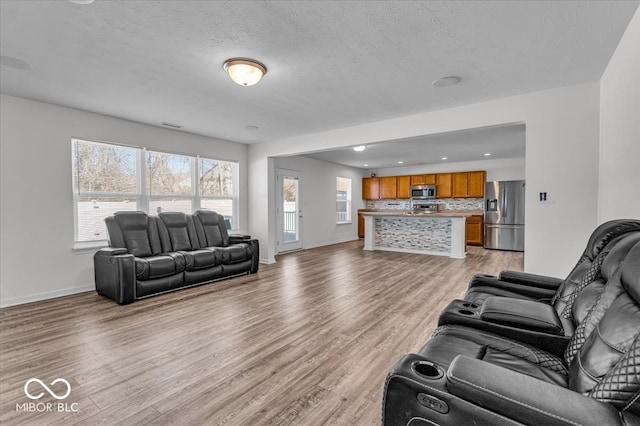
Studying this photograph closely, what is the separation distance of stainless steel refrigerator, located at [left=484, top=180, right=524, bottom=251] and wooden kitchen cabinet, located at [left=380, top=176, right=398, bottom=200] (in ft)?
8.83

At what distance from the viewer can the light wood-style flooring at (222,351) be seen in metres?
1.76

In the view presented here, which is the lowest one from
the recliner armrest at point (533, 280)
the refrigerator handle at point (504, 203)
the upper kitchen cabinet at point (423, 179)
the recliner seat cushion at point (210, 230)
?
the recliner armrest at point (533, 280)

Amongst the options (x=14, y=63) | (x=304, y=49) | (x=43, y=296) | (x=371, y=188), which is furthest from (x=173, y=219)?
(x=371, y=188)

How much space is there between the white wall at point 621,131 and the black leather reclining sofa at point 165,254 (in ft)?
15.0

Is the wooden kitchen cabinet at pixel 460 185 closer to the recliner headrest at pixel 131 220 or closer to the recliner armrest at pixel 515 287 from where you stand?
the recliner armrest at pixel 515 287

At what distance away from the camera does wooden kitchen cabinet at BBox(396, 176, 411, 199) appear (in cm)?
956

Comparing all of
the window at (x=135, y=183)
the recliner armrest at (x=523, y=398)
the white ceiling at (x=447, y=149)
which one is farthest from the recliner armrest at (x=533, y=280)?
the window at (x=135, y=183)

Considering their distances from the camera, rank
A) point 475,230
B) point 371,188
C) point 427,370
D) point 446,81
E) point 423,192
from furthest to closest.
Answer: point 371,188 < point 423,192 < point 475,230 < point 446,81 < point 427,370

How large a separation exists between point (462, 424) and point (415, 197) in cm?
890

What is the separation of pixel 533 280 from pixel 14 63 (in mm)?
4843

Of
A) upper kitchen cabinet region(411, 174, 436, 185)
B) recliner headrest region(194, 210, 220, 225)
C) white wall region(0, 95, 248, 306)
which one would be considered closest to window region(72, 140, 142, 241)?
white wall region(0, 95, 248, 306)

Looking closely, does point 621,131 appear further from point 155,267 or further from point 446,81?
point 155,267

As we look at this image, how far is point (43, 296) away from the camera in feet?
12.7

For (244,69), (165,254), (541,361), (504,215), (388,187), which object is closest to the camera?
(541,361)
